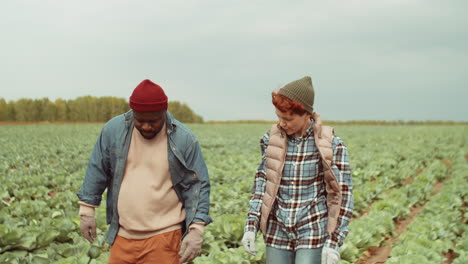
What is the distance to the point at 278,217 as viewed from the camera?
8.39ft

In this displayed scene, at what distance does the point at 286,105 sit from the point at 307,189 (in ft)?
1.70

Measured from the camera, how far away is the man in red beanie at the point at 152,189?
2539 mm

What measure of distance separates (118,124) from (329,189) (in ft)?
4.34

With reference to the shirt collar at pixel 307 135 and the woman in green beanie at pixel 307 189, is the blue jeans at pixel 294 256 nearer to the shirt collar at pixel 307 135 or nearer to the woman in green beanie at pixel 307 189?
the woman in green beanie at pixel 307 189

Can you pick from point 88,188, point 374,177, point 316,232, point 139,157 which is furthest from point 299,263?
point 374,177

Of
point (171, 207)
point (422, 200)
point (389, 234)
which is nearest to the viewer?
point (171, 207)

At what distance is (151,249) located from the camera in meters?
2.56

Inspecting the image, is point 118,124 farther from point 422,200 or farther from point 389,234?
point 422,200

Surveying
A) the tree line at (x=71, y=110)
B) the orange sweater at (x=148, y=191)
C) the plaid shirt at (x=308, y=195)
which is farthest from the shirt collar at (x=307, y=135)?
the tree line at (x=71, y=110)

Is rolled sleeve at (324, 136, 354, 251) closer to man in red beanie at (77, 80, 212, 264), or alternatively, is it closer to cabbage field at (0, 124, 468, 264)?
Answer: man in red beanie at (77, 80, 212, 264)

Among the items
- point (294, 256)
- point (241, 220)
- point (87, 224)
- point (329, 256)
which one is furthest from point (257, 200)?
point (241, 220)

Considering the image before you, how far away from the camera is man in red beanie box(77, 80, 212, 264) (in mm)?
2539

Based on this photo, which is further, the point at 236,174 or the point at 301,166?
the point at 236,174

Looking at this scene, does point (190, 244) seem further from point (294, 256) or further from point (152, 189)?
point (294, 256)
